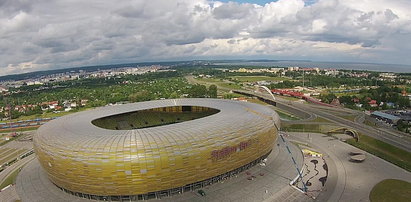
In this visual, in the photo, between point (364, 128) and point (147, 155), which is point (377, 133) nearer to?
point (364, 128)

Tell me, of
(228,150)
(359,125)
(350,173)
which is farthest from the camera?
(359,125)

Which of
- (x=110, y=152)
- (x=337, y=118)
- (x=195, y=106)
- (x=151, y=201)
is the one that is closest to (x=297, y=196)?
(x=151, y=201)

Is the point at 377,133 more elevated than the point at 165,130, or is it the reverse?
the point at 165,130

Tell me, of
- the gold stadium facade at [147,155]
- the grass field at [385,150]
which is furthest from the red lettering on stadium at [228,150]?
the grass field at [385,150]

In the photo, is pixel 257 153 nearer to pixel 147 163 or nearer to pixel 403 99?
pixel 147 163

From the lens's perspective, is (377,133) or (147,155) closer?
(147,155)

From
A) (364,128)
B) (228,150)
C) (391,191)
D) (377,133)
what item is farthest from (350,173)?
(364,128)

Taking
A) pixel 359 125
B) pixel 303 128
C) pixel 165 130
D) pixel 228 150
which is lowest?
pixel 303 128
